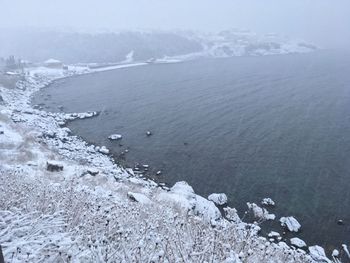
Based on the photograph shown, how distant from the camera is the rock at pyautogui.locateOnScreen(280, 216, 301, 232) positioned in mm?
25000

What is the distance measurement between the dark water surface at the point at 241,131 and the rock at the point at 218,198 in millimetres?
1021

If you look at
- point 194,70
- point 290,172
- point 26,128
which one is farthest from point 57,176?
point 194,70

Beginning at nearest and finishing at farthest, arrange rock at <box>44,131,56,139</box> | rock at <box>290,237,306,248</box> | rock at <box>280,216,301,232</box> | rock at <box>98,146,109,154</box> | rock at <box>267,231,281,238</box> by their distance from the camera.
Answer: rock at <box>290,237,306,248</box> < rock at <box>267,231,281,238</box> < rock at <box>280,216,301,232</box> < rock at <box>98,146,109,154</box> < rock at <box>44,131,56,139</box>

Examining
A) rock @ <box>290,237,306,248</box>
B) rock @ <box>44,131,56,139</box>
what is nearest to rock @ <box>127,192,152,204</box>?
rock @ <box>290,237,306,248</box>

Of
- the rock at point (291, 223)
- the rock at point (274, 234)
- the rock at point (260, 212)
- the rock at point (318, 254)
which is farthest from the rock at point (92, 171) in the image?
the rock at point (318, 254)

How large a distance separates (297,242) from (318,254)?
1645 mm

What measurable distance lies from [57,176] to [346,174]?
28.1 m

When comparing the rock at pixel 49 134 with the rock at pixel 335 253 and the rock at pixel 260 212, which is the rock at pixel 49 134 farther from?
the rock at pixel 335 253

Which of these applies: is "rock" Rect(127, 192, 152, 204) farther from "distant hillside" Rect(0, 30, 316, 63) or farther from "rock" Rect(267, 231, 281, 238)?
"distant hillside" Rect(0, 30, 316, 63)

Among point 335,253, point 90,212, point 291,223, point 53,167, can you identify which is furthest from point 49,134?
point 335,253

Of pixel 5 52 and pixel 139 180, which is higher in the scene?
pixel 139 180

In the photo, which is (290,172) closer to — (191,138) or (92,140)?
(191,138)

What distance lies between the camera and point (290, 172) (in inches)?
1330

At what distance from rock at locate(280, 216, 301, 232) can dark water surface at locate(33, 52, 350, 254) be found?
576 millimetres
